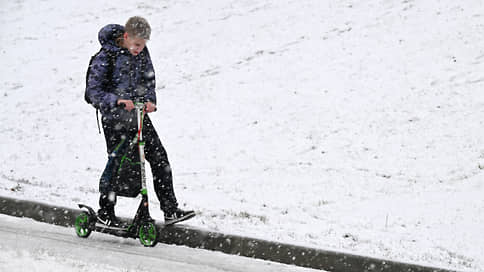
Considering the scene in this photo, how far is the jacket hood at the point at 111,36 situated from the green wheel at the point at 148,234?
1.68 m

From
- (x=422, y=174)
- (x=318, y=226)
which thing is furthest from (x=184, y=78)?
(x=318, y=226)

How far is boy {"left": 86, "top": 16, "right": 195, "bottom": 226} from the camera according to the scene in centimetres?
543

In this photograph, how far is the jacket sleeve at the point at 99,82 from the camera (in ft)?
17.7

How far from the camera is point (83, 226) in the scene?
5.88m

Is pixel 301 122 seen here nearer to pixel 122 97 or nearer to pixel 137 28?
pixel 122 97

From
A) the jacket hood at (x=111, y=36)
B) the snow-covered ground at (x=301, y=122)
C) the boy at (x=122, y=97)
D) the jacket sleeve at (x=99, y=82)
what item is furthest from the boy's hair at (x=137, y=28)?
the snow-covered ground at (x=301, y=122)

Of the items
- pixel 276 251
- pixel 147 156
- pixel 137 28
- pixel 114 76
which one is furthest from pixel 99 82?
pixel 276 251

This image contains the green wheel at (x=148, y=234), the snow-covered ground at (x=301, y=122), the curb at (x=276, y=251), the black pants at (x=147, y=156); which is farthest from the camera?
the snow-covered ground at (x=301, y=122)

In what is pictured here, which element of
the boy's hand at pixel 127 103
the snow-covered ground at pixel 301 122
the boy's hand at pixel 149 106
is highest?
the boy's hand at pixel 127 103

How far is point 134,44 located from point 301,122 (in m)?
9.57

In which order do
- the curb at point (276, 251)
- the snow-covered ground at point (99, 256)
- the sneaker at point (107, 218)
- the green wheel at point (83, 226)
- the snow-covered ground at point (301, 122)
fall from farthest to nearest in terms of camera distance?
the snow-covered ground at point (301, 122), the green wheel at point (83, 226), the sneaker at point (107, 218), the curb at point (276, 251), the snow-covered ground at point (99, 256)

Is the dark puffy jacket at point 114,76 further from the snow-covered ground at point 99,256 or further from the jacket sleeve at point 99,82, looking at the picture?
the snow-covered ground at point 99,256

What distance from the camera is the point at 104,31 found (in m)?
5.48

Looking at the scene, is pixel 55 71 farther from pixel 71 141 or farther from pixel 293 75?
pixel 293 75
